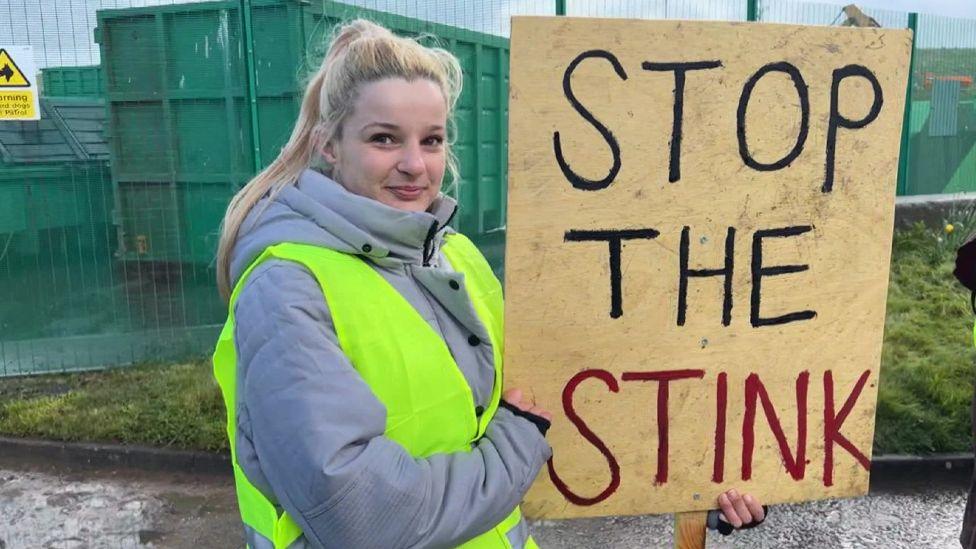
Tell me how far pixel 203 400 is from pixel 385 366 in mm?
3976

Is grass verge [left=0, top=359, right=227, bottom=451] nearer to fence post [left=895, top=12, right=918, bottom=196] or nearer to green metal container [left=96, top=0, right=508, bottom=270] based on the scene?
green metal container [left=96, top=0, right=508, bottom=270]

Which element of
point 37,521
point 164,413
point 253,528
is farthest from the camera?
point 164,413

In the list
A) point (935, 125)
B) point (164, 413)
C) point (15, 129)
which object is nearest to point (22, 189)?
point (15, 129)

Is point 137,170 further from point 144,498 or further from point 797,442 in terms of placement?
point 797,442

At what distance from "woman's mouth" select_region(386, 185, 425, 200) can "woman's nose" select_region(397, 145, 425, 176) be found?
1.3 inches

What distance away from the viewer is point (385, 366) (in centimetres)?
133

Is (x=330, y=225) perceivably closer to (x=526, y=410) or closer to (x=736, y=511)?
(x=526, y=410)

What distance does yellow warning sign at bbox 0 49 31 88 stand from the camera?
561 cm

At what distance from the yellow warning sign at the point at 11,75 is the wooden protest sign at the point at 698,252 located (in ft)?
17.2

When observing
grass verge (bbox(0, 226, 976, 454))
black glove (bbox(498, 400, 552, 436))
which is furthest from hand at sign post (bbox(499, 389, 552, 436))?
grass verge (bbox(0, 226, 976, 454))

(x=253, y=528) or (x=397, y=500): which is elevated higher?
(x=397, y=500)

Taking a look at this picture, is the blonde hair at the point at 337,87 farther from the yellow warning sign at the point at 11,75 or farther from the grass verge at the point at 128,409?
the yellow warning sign at the point at 11,75

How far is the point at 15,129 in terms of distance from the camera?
571 centimetres

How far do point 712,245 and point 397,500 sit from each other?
2.56 feet
